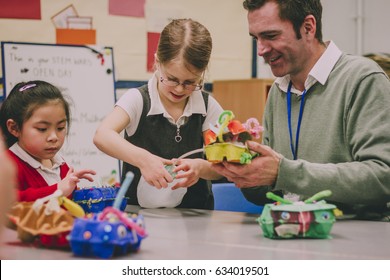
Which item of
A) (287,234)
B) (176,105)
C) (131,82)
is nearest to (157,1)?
(131,82)

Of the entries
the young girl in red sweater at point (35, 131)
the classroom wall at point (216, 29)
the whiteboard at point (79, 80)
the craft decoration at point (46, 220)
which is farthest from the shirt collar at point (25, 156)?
the classroom wall at point (216, 29)

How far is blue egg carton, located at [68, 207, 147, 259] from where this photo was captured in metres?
0.83

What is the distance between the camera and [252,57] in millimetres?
3830

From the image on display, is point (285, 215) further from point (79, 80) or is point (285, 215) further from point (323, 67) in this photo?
point (79, 80)

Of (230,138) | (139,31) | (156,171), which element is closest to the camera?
(230,138)

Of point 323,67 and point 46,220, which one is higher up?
point 323,67

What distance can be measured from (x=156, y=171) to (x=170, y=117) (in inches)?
13.3

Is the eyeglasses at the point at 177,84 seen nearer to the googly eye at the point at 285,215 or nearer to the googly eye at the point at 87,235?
the googly eye at the point at 285,215

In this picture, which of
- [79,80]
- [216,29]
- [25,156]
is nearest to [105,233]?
[25,156]

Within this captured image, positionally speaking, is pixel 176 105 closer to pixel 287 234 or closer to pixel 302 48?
pixel 302 48

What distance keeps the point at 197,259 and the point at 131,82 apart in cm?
250

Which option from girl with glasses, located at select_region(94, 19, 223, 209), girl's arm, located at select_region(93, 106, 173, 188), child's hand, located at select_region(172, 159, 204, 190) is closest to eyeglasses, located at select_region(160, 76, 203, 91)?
girl with glasses, located at select_region(94, 19, 223, 209)

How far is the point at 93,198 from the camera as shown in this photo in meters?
1.28

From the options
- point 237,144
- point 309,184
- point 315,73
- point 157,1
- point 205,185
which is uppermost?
point 157,1
